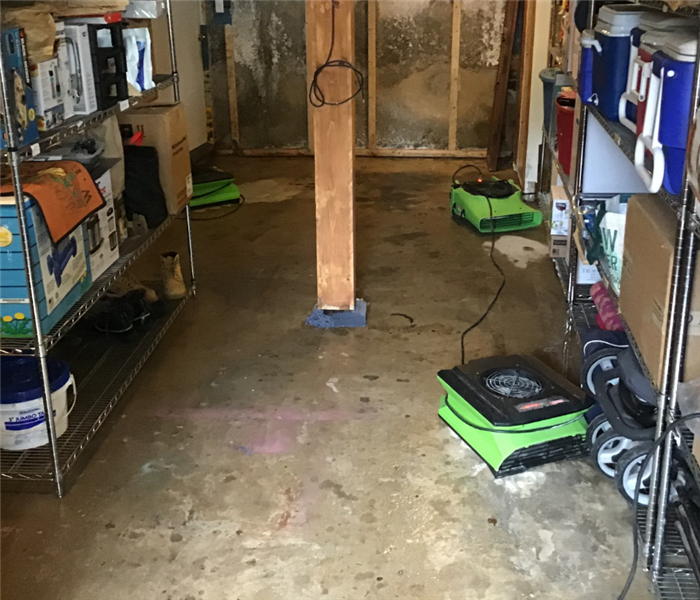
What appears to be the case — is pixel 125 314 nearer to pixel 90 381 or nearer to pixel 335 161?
pixel 90 381

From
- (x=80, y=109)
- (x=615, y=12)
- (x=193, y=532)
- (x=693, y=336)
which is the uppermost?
(x=615, y=12)

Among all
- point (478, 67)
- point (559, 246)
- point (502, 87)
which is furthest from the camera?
point (478, 67)

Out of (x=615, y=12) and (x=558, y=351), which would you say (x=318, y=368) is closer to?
(x=558, y=351)

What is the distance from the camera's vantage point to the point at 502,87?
19.1ft

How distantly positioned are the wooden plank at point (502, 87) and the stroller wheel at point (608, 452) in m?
4.04

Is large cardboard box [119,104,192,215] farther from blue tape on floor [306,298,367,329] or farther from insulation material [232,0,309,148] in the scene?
insulation material [232,0,309,148]

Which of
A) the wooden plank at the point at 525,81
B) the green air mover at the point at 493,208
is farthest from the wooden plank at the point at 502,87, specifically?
the green air mover at the point at 493,208

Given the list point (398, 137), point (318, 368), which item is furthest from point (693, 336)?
point (398, 137)

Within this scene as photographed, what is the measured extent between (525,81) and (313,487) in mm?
3806

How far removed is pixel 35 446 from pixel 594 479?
5.83ft

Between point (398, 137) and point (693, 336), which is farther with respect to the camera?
point (398, 137)

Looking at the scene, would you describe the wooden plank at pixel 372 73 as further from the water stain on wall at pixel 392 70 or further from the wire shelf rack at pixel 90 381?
the wire shelf rack at pixel 90 381

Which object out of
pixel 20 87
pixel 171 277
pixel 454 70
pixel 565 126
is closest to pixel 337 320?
pixel 171 277

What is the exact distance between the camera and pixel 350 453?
2.47 metres
